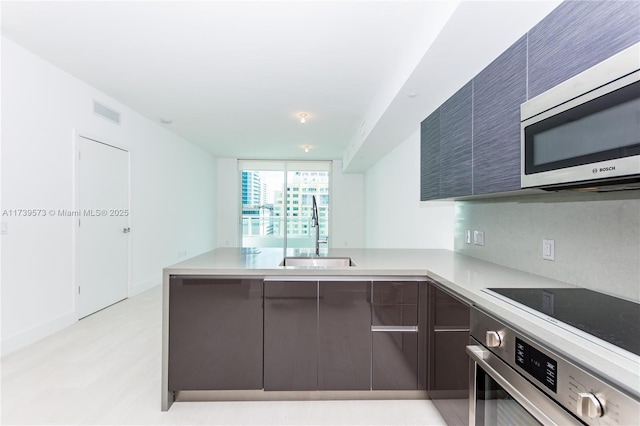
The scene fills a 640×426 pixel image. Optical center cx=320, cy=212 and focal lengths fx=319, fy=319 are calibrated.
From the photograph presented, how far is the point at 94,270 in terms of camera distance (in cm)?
366

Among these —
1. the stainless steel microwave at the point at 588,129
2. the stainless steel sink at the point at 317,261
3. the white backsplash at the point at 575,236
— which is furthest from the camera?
the stainless steel sink at the point at 317,261

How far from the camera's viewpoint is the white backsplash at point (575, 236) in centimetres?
125

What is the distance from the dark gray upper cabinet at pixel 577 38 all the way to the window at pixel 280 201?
718 cm

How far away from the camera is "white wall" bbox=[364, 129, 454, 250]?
3.30 meters

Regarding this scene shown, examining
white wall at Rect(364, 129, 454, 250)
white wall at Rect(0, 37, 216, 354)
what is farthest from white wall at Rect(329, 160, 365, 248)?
white wall at Rect(0, 37, 216, 354)

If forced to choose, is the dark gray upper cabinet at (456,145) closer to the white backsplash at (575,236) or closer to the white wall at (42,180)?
the white backsplash at (575,236)

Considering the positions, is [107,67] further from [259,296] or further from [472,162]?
[472,162]

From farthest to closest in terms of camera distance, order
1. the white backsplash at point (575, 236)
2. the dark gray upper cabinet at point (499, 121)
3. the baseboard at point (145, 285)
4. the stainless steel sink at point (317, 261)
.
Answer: the baseboard at point (145, 285) → the stainless steel sink at point (317, 261) → the dark gray upper cabinet at point (499, 121) → the white backsplash at point (575, 236)

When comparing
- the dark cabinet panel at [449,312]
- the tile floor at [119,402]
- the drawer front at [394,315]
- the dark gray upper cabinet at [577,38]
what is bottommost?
the tile floor at [119,402]

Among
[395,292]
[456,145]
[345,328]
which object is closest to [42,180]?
[345,328]

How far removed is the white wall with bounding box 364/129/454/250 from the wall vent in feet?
12.5

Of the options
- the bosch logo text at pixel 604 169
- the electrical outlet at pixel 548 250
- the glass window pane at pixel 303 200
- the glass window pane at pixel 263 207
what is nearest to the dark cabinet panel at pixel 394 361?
the electrical outlet at pixel 548 250

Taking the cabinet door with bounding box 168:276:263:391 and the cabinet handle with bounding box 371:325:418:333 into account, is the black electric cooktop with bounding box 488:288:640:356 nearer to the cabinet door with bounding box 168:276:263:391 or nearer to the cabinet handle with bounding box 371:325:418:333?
the cabinet handle with bounding box 371:325:418:333

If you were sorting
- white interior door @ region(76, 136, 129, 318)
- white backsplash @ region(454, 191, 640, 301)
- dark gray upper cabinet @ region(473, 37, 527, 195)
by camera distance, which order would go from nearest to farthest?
white backsplash @ region(454, 191, 640, 301), dark gray upper cabinet @ region(473, 37, 527, 195), white interior door @ region(76, 136, 129, 318)
